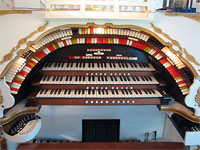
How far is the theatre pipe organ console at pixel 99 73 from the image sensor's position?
8.09 feet

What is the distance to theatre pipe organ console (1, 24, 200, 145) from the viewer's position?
2467mm

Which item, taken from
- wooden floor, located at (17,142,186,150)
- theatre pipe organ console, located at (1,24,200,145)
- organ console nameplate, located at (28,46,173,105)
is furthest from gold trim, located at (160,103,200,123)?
wooden floor, located at (17,142,186,150)

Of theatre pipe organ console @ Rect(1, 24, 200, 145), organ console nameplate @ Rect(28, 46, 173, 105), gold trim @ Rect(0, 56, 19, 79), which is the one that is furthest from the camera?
organ console nameplate @ Rect(28, 46, 173, 105)

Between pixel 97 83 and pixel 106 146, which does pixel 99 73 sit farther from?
pixel 106 146

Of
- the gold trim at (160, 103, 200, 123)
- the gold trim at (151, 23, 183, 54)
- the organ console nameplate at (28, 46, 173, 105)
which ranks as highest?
the gold trim at (151, 23, 183, 54)

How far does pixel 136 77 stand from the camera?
2.93 meters

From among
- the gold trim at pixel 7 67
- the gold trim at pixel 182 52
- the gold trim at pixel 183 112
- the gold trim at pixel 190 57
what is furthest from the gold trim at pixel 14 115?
the gold trim at pixel 190 57

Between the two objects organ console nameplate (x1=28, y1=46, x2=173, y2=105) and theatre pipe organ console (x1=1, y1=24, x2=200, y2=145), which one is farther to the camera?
organ console nameplate (x1=28, y1=46, x2=173, y2=105)

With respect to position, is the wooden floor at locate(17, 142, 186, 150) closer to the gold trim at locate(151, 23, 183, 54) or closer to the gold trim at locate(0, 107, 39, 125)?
the gold trim at locate(0, 107, 39, 125)

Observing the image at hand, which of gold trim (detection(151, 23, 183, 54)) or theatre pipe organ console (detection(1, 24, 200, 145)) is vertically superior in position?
gold trim (detection(151, 23, 183, 54))

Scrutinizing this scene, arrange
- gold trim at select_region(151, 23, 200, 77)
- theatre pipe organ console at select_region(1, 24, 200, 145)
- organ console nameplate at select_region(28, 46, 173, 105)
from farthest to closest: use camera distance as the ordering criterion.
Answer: organ console nameplate at select_region(28, 46, 173, 105) → theatre pipe organ console at select_region(1, 24, 200, 145) → gold trim at select_region(151, 23, 200, 77)

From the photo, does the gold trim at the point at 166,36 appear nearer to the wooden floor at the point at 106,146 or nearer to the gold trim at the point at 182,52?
the gold trim at the point at 182,52

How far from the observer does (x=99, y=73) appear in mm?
2889

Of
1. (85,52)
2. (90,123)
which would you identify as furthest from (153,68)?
(90,123)
